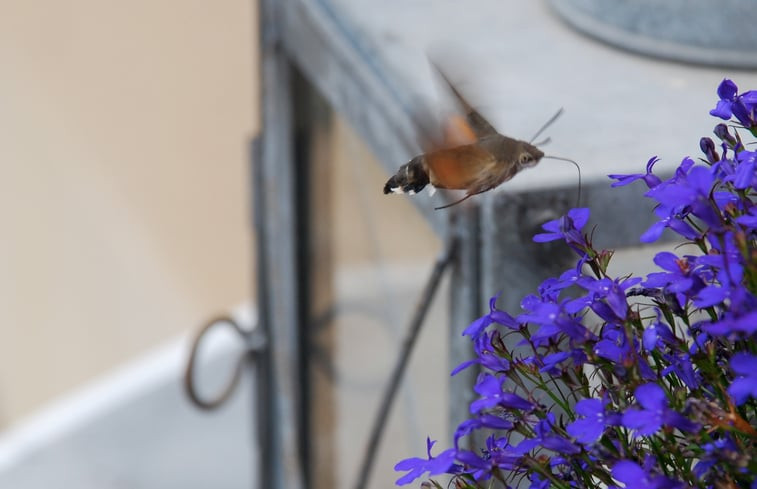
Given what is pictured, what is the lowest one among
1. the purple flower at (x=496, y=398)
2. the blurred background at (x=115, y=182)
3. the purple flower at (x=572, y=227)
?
the purple flower at (x=496, y=398)

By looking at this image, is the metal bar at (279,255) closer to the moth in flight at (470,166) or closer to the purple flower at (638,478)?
the moth in flight at (470,166)

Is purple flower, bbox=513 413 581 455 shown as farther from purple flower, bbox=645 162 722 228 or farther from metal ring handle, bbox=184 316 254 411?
metal ring handle, bbox=184 316 254 411

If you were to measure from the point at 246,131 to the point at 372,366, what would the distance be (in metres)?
1.76

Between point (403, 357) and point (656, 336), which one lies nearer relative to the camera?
point (656, 336)

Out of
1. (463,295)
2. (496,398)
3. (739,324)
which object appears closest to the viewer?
(739,324)

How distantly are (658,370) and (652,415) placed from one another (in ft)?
0.22

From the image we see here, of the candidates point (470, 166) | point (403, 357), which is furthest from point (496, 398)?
point (403, 357)

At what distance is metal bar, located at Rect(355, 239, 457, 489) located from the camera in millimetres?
889

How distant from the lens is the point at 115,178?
10.8 feet

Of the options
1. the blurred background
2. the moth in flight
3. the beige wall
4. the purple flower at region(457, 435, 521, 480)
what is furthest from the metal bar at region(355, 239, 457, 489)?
the beige wall

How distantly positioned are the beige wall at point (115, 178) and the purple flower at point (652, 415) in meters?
2.57

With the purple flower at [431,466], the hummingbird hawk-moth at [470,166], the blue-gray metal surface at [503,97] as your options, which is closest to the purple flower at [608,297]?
the purple flower at [431,466]

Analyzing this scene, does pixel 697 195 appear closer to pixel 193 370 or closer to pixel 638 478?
pixel 638 478

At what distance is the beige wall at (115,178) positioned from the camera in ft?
9.98
